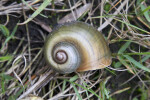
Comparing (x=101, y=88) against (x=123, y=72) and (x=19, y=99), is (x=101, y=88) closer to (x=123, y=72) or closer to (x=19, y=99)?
(x=123, y=72)

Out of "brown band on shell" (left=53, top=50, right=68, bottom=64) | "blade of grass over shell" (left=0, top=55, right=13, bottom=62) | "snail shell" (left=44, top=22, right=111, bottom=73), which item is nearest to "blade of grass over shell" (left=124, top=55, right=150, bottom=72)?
"snail shell" (left=44, top=22, right=111, bottom=73)

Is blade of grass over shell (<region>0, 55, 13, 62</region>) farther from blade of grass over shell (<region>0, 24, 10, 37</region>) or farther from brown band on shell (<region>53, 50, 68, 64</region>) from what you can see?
brown band on shell (<region>53, 50, 68, 64</region>)

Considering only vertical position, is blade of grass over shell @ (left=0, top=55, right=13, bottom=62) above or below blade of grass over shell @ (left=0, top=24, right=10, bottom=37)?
below

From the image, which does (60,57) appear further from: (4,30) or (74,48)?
(4,30)

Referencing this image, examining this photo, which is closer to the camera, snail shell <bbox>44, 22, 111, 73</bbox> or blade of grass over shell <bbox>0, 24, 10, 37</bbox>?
snail shell <bbox>44, 22, 111, 73</bbox>

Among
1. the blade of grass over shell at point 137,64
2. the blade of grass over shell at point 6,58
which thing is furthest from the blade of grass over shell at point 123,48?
the blade of grass over shell at point 6,58

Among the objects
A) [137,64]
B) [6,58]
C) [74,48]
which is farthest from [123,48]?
[6,58]

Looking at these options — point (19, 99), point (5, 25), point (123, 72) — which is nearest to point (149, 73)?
point (123, 72)

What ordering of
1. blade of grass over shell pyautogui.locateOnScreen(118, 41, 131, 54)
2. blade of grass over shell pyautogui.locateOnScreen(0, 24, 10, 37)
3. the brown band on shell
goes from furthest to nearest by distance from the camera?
1. blade of grass over shell pyautogui.locateOnScreen(118, 41, 131, 54)
2. blade of grass over shell pyautogui.locateOnScreen(0, 24, 10, 37)
3. the brown band on shell

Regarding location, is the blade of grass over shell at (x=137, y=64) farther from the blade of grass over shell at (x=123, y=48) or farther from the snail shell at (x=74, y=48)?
the snail shell at (x=74, y=48)

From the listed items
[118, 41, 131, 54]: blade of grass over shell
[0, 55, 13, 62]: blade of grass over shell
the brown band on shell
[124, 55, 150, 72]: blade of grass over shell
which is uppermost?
[0, 55, 13, 62]: blade of grass over shell
